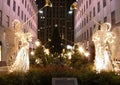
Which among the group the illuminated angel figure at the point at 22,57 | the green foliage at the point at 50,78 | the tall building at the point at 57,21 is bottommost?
the green foliage at the point at 50,78

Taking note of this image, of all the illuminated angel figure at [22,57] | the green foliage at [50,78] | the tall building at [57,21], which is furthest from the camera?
the tall building at [57,21]

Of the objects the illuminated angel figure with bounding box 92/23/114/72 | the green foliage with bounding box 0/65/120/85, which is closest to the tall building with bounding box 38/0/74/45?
the illuminated angel figure with bounding box 92/23/114/72

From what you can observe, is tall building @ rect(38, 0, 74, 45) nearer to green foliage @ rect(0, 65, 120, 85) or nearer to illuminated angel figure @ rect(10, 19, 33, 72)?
illuminated angel figure @ rect(10, 19, 33, 72)

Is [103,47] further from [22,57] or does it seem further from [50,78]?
[50,78]

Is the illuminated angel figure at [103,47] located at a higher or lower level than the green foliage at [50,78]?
higher

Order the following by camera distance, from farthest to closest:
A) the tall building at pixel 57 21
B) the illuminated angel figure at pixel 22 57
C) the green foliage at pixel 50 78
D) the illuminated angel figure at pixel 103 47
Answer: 1. the tall building at pixel 57 21
2. the illuminated angel figure at pixel 103 47
3. the illuminated angel figure at pixel 22 57
4. the green foliage at pixel 50 78

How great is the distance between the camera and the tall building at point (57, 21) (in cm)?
8888

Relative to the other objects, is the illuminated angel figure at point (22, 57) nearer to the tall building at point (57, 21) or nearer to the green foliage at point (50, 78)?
the green foliage at point (50, 78)

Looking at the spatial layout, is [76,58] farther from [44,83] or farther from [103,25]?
[44,83]

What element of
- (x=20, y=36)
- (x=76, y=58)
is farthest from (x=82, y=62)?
(x=20, y=36)

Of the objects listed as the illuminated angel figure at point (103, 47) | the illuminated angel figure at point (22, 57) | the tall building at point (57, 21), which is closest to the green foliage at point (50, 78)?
the illuminated angel figure at point (22, 57)

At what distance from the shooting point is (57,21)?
91.8 meters

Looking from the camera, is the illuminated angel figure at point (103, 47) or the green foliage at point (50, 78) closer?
the green foliage at point (50, 78)

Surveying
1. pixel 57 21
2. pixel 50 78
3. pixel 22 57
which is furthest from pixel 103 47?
pixel 57 21
